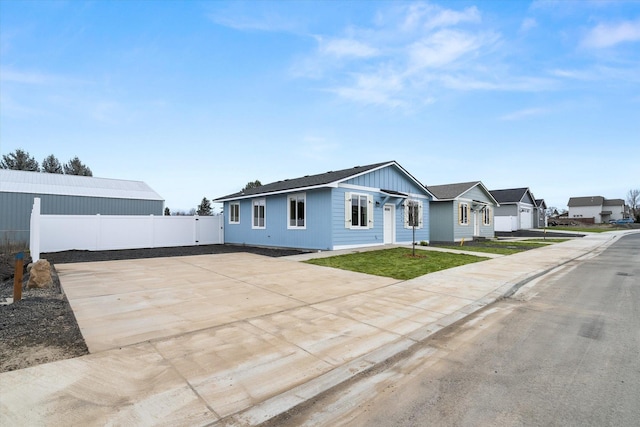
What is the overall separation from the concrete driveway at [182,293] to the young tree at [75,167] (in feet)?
184

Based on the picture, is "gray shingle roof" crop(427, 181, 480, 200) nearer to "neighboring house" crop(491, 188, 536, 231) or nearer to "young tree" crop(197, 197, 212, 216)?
"neighboring house" crop(491, 188, 536, 231)

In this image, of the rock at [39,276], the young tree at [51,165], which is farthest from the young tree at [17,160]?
the rock at [39,276]

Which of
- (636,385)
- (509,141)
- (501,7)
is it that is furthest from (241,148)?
(636,385)

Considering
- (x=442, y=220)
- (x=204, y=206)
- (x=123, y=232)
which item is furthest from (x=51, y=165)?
(x=442, y=220)

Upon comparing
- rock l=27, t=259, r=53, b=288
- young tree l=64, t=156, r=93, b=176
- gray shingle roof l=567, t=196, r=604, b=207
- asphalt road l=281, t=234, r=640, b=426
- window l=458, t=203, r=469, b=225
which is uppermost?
young tree l=64, t=156, r=93, b=176

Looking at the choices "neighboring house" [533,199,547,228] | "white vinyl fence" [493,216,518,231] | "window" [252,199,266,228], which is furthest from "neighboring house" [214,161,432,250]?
"neighboring house" [533,199,547,228]

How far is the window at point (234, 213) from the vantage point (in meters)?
21.2

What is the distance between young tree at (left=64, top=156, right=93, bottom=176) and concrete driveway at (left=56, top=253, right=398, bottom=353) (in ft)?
184

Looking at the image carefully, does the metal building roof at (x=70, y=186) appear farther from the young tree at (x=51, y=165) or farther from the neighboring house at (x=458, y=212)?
the young tree at (x=51, y=165)

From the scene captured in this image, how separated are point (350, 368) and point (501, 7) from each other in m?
14.6

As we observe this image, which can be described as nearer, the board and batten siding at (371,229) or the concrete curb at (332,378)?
the concrete curb at (332,378)

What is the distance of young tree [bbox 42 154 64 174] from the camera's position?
53844mm

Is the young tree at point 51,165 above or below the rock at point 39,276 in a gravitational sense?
above

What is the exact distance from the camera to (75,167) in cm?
5531
